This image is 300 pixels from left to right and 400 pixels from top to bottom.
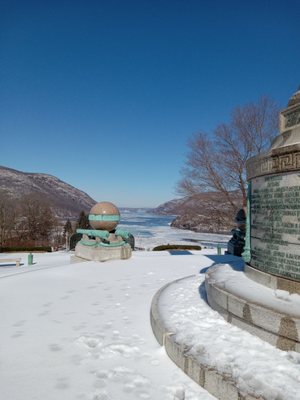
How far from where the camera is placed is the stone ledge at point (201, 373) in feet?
8.23

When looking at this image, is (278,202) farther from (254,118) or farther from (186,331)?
(254,118)

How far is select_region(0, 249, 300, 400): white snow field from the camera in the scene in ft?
8.84

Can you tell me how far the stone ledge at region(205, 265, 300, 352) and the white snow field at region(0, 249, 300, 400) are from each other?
3.7 inches

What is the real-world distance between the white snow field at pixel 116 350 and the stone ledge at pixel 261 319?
0.31 feet

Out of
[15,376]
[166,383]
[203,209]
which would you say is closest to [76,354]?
[15,376]

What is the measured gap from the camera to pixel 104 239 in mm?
11109

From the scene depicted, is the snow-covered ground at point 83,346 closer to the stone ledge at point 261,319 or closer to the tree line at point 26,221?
the stone ledge at point 261,319

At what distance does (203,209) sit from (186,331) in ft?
58.8

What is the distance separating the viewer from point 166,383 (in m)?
2.88

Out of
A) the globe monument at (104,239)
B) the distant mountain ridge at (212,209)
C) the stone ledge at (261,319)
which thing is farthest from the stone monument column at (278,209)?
the distant mountain ridge at (212,209)

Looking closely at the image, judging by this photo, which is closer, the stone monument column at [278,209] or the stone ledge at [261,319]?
the stone ledge at [261,319]

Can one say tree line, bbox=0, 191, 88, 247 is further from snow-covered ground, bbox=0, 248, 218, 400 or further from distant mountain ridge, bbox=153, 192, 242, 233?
snow-covered ground, bbox=0, 248, 218, 400

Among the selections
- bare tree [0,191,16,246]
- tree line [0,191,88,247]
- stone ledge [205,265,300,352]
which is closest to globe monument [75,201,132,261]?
stone ledge [205,265,300,352]

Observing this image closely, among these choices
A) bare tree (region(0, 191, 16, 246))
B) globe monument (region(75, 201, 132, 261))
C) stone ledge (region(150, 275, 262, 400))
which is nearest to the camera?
stone ledge (region(150, 275, 262, 400))
